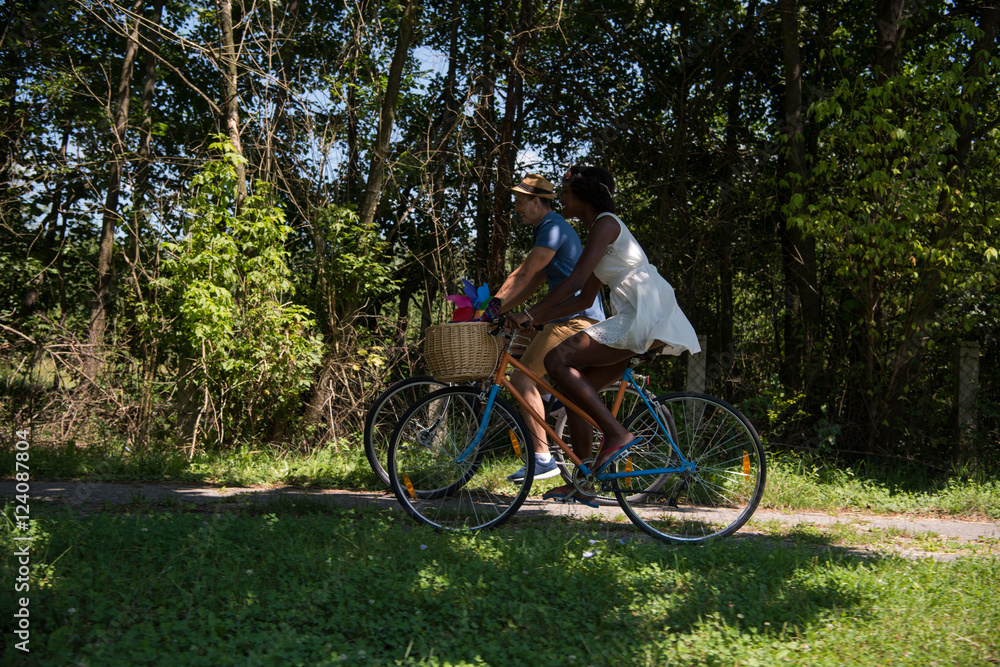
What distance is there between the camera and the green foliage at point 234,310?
656cm

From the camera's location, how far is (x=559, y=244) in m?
4.83

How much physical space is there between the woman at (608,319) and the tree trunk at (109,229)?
4.71m

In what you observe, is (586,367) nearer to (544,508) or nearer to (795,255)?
(544,508)

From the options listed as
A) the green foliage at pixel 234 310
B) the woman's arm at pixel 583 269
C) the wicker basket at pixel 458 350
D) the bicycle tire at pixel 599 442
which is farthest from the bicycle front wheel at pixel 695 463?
the green foliage at pixel 234 310

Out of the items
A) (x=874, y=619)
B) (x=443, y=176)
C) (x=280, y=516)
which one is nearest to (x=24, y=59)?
(x=443, y=176)

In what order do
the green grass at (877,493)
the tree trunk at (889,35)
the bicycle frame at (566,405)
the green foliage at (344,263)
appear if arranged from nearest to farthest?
the bicycle frame at (566,405)
the green grass at (877,493)
the tree trunk at (889,35)
the green foliage at (344,263)

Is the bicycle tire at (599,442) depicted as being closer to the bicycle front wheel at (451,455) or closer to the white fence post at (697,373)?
the bicycle front wheel at (451,455)

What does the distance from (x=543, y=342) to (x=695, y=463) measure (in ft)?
3.85

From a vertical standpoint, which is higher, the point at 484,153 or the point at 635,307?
the point at 484,153

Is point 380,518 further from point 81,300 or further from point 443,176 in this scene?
point 81,300

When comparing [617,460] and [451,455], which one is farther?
[451,455]

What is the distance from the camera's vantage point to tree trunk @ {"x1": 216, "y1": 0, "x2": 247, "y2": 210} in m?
7.16

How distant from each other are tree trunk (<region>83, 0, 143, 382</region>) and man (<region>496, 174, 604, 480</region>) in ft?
13.5
